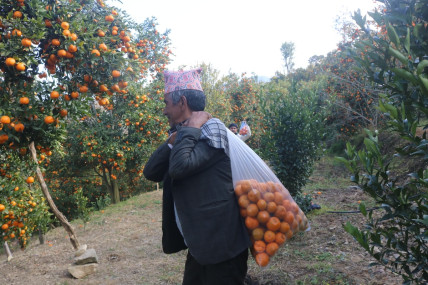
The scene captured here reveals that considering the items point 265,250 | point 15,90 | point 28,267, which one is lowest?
point 28,267

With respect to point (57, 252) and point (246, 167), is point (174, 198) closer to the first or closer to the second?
point (246, 167)

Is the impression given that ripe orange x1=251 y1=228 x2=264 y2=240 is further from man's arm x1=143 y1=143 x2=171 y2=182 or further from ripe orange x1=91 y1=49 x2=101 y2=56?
ripe orange x1=91 y1=49 x2=101 y2=56

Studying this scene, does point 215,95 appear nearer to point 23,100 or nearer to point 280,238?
point 23,100

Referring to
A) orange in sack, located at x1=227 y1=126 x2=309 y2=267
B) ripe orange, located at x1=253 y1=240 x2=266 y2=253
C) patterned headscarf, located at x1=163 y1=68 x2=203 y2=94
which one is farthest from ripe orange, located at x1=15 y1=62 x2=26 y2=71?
ripe orange, located at x1=253 y1=240 x2=266 y2=253

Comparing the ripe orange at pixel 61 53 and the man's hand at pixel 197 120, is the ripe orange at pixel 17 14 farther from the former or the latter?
the man's hand at pixel 197 120

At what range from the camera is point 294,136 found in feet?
16.8

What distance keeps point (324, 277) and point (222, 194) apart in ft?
7.19

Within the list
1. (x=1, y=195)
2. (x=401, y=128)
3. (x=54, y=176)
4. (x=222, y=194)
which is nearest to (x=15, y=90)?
(x=1, y=195)

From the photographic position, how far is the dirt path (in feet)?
11.3

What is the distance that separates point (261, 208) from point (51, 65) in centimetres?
252

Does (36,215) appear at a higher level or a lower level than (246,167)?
lower

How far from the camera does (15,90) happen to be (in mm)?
2922

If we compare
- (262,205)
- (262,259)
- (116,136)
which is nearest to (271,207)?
(262,205)

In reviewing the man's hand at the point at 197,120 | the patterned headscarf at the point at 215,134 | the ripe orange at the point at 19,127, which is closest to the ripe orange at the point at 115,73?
the ripe orange at the point at 19,127
